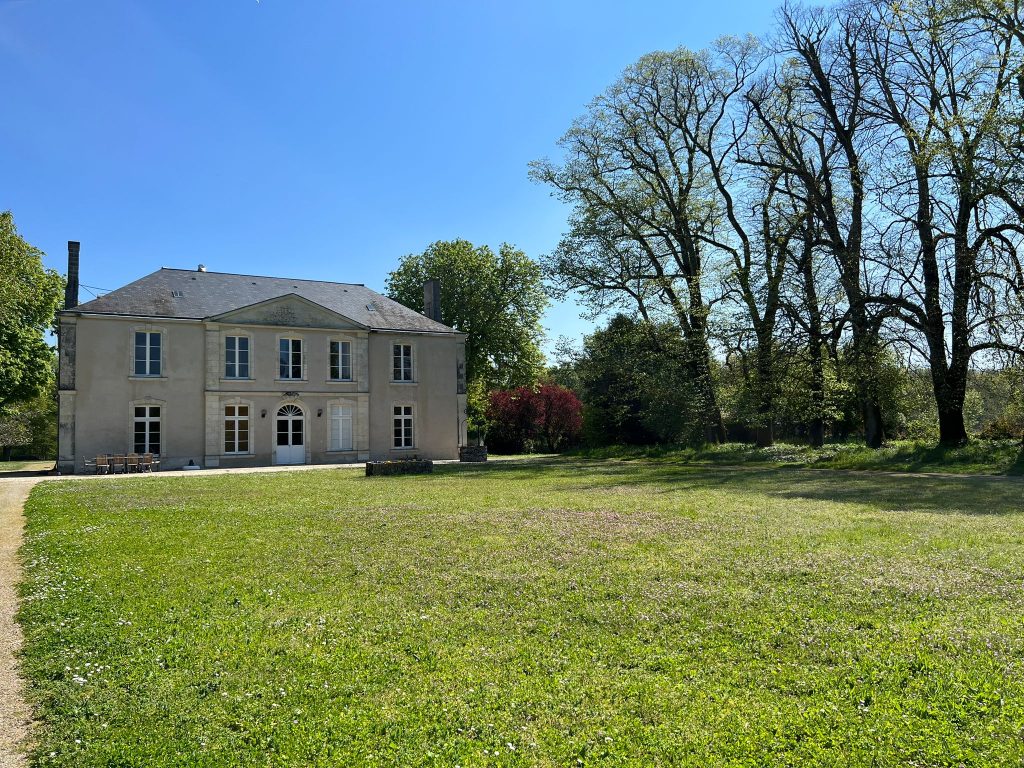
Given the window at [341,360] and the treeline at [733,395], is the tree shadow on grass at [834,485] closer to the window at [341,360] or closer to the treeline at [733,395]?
the treeline at [733,395]

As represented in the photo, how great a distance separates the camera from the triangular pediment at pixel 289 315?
2816 centimetres

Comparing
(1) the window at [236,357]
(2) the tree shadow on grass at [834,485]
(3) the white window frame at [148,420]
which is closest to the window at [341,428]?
(1) the window at [236,357]

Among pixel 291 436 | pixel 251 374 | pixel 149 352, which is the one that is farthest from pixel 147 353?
pixel 291 436

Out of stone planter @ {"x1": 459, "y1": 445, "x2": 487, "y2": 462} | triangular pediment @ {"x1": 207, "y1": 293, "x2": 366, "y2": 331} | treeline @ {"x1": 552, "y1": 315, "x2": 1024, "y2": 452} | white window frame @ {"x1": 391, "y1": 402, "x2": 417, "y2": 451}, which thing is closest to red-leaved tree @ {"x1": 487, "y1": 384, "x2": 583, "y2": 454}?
treeline @ {"x1": 552, "y1": 315, "x2": 1024, "y2": 452}

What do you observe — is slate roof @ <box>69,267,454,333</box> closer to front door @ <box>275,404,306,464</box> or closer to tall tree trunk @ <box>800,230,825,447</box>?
front door @ <box>275,404,306,464</box>

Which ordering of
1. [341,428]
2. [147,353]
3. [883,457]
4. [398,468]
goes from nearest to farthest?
[883,457] → [398,468] → [147,353] → [341,428]

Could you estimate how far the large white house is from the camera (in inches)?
1026

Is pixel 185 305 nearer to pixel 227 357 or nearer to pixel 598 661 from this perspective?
pixel 227 357

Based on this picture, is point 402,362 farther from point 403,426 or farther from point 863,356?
point 863,356

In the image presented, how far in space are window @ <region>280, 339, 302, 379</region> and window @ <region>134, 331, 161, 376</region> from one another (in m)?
4.67

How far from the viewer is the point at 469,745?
3334 millimetres

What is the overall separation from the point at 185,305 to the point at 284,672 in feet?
88.3

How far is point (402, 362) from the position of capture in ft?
105

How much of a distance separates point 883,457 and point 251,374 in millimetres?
23366
